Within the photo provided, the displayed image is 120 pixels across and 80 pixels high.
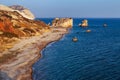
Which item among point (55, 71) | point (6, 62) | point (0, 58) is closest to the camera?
point (55, 71)

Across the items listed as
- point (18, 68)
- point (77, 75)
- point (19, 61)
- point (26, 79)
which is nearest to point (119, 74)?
point (77, 75)

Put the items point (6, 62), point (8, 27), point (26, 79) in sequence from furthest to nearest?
point (8, 27) < point (6, 62) < point (26, 79)

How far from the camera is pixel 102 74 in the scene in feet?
144

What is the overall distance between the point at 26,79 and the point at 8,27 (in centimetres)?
5953

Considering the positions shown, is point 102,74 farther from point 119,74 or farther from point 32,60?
point 32,60

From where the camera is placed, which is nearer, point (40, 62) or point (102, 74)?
point (102, 74)

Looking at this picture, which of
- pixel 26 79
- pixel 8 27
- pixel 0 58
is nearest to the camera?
pixel 26 79

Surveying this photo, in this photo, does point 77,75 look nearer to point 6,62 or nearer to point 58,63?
point 58,63

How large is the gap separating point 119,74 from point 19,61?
2454 cm

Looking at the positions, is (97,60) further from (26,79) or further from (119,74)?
(26,79)

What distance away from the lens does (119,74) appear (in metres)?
43.4

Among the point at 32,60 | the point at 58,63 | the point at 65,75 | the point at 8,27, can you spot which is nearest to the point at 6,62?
the point at 32,60

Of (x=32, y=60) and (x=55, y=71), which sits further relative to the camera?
(x=32, y=60)

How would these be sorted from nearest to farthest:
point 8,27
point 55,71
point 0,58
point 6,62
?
point 55,71 → point 6,62 → point 0,58 → point 8,27
